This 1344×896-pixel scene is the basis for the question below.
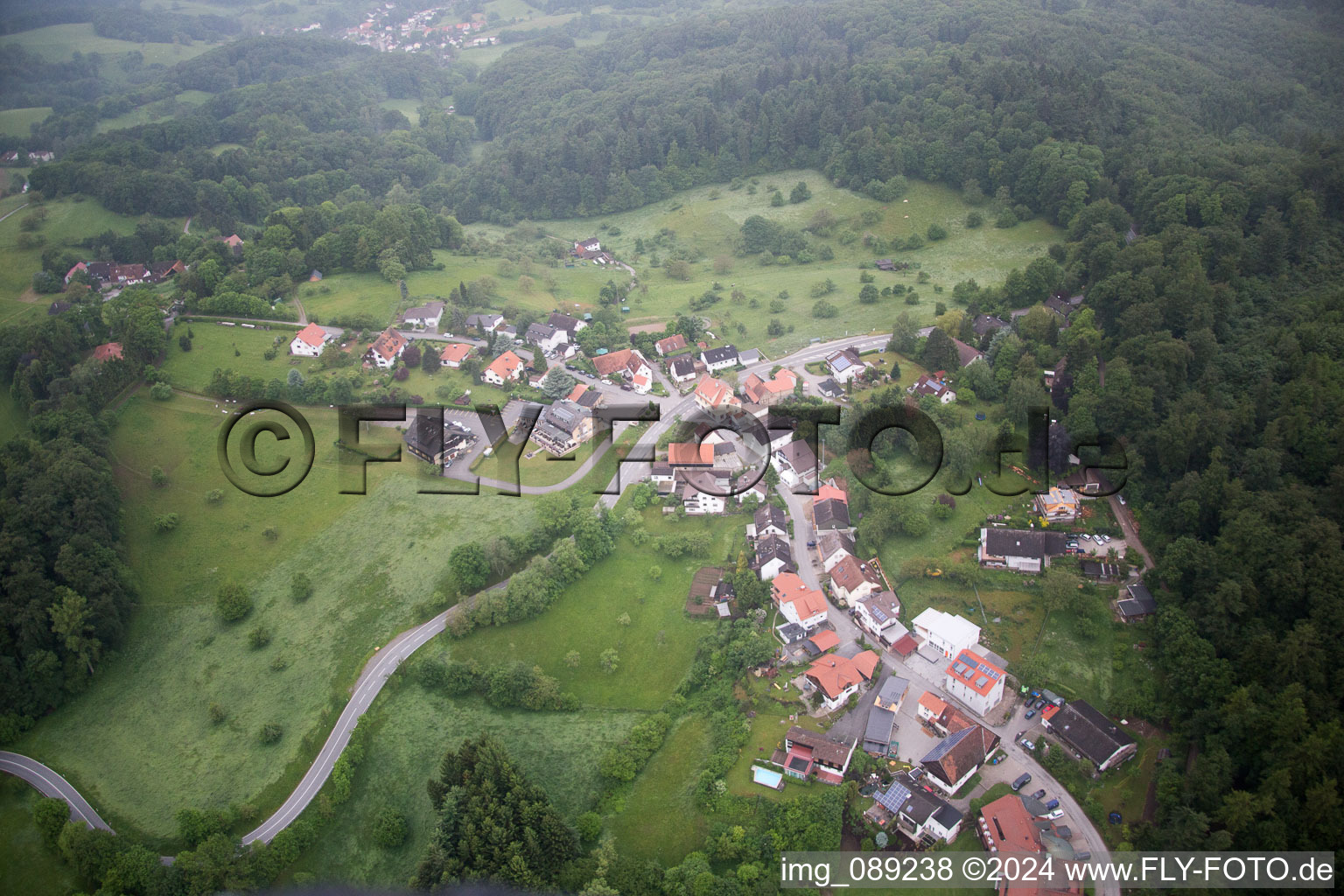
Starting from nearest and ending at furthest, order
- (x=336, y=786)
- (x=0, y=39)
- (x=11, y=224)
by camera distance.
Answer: (x=336, y=786), (x=11, y=224), (x=0, y=39)

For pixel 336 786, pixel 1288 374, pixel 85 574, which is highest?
pixel 1288 374

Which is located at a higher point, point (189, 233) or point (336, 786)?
point (189, 233)

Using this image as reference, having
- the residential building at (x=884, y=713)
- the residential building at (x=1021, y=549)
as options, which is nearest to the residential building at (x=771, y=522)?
the residential building at (x=884, y=713)

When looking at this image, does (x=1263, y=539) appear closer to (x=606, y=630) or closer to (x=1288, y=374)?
(x=1288, y=374)

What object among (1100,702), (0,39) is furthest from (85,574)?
(0,39)

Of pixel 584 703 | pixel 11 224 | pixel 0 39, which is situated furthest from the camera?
pixel 0 39

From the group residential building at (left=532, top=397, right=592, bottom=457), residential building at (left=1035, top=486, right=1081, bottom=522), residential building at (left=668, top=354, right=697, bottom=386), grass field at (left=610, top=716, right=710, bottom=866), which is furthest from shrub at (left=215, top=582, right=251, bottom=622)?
residential building at (left=1035, top=486, right=1081, bottom=522)
